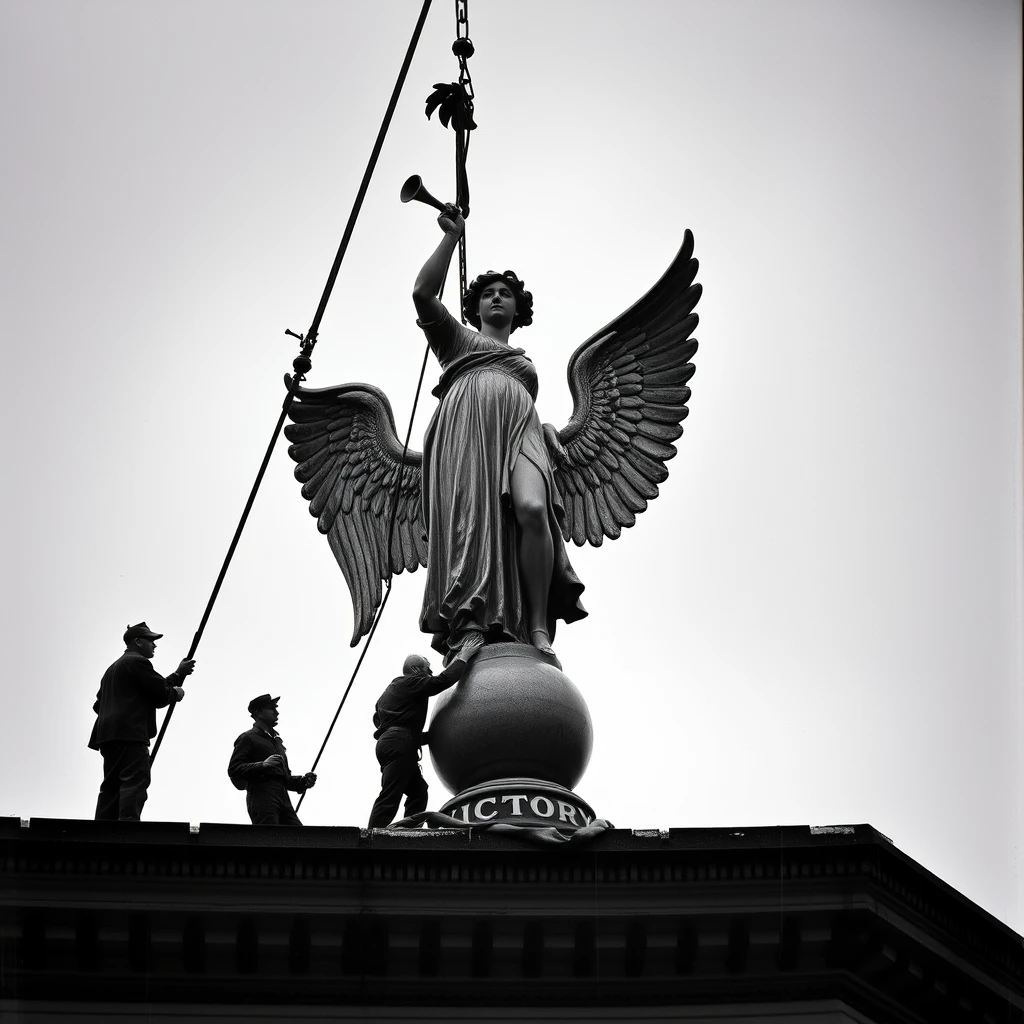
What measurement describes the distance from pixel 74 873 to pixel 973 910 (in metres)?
6.17

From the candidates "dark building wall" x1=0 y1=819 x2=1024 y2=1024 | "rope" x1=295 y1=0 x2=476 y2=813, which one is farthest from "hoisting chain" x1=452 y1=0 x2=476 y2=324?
"dark building wall" x1=0 y1=819 x2=1024 y2=1024

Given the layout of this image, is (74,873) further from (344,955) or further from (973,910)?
(973,910)

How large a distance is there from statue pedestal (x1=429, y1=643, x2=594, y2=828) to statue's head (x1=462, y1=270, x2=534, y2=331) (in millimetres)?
3931

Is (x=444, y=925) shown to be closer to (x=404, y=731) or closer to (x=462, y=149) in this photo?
(x=404, y=731)

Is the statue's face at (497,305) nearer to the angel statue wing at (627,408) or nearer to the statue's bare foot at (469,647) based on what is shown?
the angel statue wing at (627,408)

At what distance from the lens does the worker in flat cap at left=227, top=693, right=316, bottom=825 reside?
1820cm

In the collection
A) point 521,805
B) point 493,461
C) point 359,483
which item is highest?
point 359,483

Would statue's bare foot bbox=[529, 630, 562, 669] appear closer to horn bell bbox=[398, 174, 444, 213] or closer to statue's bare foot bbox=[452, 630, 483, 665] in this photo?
statue's bare foot bbox=[452, 630, 483, 665]

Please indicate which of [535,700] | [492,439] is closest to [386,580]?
[492,439]

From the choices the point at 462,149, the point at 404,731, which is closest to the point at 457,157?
the point at 462,149

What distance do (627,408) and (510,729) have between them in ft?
15.2

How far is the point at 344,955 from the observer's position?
15.7 metres

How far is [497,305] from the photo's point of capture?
2062 centimetres

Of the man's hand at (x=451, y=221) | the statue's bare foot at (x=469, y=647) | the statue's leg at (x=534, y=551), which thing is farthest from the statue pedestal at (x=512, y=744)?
the man's hand at (x=451, y=221)
